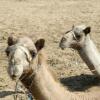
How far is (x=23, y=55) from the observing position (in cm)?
489

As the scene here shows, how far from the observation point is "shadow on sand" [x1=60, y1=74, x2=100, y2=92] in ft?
28.6

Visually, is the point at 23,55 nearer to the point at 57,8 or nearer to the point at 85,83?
the point at 85,83

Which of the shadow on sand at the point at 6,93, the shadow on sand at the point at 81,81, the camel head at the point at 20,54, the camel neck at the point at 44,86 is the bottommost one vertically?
the shadow on sand at the point at 81,81

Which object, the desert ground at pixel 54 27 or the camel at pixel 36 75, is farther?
the desert ground at pixel 54 27

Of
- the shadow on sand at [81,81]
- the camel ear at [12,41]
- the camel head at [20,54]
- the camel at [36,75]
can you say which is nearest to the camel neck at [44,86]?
the camel at [36,75]

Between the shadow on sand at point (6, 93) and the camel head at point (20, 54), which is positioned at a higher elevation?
the camel head at point (20, 54)

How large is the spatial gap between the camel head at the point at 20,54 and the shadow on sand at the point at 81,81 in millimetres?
3712

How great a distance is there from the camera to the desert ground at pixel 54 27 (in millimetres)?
8883

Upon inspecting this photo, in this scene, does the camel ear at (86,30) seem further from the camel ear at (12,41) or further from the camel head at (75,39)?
the camel ear at (12,41)

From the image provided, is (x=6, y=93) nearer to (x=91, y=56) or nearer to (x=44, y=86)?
A: (x=91, y=56)

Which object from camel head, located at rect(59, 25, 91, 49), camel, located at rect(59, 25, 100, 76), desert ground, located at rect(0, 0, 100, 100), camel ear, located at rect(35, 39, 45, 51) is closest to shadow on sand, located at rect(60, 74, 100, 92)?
desert ground, located at rect(0, 0, 100, 100)

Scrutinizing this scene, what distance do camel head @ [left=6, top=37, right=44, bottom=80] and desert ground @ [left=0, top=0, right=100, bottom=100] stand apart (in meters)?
0.84

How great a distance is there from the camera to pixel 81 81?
8.97m

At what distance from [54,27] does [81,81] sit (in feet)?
16.5
